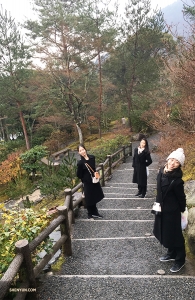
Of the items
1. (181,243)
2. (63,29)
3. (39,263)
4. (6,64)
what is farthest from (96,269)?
(6,64)

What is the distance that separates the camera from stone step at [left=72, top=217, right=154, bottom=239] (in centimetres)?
438

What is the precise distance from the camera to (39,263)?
2898mm

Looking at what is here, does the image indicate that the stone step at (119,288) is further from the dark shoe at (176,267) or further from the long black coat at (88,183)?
the long black coat at (88,183)

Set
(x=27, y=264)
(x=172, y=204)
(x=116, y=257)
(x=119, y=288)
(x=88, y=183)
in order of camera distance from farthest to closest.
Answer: (x=88, y=183)
(x=116, y=257)
(x=172, y=204)
(x=119, y=288)
(x=27, y=264)

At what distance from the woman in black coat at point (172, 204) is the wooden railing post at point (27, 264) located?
162 centimetres

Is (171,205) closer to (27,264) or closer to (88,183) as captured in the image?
(27,264)

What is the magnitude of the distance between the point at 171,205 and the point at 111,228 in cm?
194

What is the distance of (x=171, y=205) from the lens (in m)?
2.98

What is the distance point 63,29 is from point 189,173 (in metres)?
10.9

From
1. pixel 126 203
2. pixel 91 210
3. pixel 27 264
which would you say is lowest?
pixel 126 203

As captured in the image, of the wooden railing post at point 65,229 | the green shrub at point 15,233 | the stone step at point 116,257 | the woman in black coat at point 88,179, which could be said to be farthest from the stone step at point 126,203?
the green shrub at point 15,233

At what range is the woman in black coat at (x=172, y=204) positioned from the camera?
291 centimetres

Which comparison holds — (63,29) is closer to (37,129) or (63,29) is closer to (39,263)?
(37,129)

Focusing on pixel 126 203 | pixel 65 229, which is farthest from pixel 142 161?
pixel 65 229
